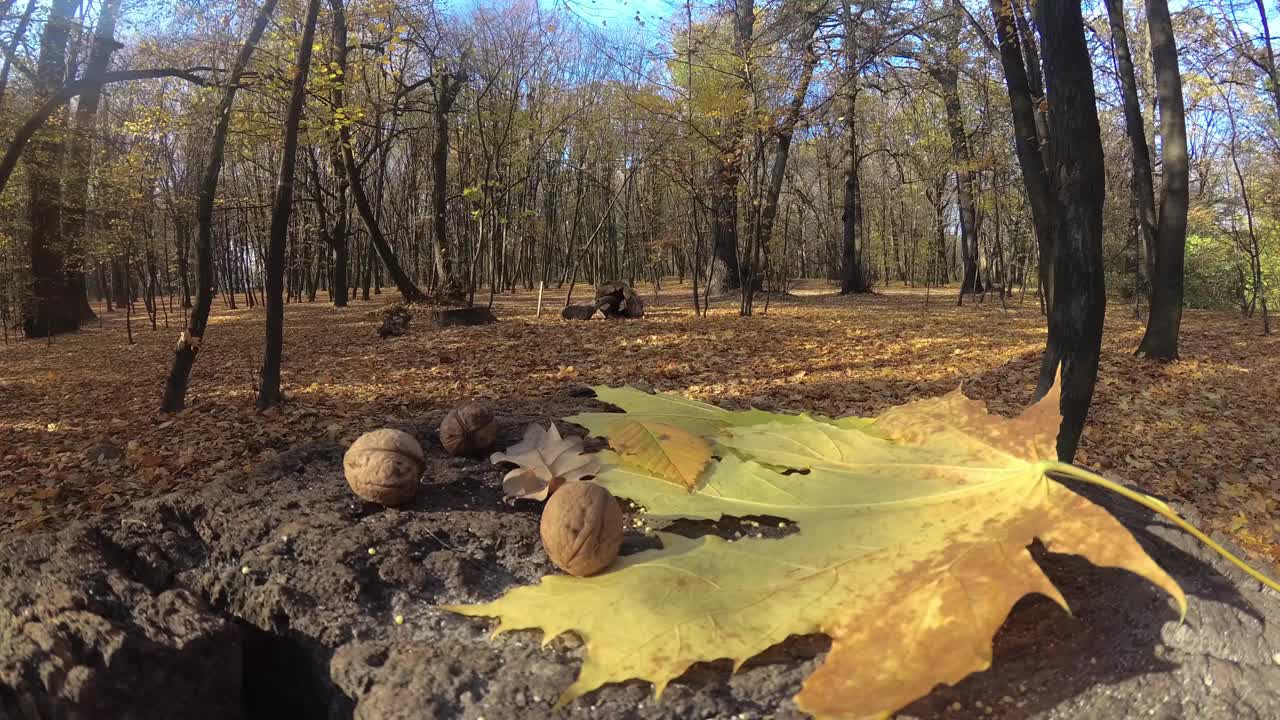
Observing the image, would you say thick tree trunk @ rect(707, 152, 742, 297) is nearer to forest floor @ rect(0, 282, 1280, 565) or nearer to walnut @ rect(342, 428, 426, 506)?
forest floor @ rect(0, 282, 1280, 565)

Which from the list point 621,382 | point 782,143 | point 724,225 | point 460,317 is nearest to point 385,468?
point 621,382

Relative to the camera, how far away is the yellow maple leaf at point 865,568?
0.84 metres

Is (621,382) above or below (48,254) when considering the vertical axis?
below

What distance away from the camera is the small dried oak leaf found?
5.44 feet

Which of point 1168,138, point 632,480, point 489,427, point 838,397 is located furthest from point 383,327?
point 1168,138

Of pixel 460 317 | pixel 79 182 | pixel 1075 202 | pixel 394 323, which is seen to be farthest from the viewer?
pixel 79 182

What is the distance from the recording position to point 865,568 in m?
1.01

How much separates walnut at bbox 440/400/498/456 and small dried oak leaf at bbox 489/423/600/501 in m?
0.24

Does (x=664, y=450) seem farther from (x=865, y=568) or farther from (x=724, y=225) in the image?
(x=724, y=225)

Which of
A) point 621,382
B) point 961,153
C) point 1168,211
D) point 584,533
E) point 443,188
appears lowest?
point 621,382

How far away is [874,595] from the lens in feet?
3.10

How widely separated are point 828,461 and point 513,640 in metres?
0.77

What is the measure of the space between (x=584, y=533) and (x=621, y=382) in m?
5.25

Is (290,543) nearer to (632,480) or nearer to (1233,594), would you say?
(632,480)
